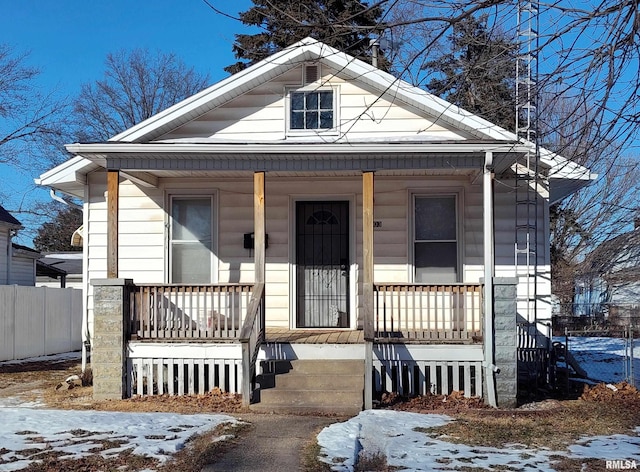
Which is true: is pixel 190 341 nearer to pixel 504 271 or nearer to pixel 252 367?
pixel 252 367

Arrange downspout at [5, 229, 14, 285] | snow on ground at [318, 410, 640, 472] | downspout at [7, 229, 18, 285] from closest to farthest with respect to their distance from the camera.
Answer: snow on ground at [318, 410, 640, 472], downspout at [5, 229, 14, 285], downspout at [7, 229, 18, 285]

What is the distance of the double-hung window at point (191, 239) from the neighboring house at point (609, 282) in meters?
16.2

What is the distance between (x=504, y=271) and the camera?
11.6 meters

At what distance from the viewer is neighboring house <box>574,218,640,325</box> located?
26.0 m

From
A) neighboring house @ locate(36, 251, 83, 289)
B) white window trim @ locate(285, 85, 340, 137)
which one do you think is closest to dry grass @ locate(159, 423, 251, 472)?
white window trim @ locate(285, 85, 340, 137)

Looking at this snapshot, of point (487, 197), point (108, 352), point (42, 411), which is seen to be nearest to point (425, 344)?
point (487, 197)

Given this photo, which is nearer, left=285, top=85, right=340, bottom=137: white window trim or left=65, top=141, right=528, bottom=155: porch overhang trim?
left=65, top=141, right=528, bottom=155: porch overhang trim

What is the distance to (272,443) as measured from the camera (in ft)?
23.3

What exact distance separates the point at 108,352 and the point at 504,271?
20.4 feet

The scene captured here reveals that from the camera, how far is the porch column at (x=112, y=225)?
1007 cm

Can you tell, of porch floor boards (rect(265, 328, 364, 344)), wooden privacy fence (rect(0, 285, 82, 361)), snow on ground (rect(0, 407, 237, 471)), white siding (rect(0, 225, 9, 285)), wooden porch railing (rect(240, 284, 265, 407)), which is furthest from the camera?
white siding (rect(0, 225, 9, 285))

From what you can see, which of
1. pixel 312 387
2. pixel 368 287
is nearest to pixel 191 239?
pixel 368 287

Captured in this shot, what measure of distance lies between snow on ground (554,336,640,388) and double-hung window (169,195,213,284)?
20.3ft

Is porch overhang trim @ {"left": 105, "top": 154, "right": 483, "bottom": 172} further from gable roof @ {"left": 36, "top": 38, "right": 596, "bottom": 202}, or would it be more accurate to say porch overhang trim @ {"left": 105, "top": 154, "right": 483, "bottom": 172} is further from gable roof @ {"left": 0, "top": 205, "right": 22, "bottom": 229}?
gable roof @ {"left": 0, "top": 205, "right": 22, "bottom": 229}
